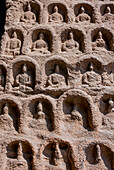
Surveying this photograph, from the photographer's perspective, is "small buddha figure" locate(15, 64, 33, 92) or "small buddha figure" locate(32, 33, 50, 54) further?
"small buddha figure" locate(32, 33, 50, 54)

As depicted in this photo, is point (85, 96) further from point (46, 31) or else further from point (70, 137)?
point (46, 31)

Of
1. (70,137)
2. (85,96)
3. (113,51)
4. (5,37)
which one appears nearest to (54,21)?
(5,37)

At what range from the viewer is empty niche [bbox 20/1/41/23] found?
2.26m

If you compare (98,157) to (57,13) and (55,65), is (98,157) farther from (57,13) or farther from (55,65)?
(57,13)

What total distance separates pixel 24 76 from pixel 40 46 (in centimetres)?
36

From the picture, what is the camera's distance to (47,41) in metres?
2.14

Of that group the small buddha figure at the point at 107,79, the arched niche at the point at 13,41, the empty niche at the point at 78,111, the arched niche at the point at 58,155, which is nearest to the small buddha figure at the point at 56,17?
the arched niche at the point at 13,41

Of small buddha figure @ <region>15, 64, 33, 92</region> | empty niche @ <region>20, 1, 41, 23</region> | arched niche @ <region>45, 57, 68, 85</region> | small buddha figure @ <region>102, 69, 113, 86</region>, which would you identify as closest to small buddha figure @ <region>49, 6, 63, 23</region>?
empty niche @ <region>20, 1, 41, 23</region>

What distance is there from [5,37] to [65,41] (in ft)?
1.92

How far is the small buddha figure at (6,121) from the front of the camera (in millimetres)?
1728

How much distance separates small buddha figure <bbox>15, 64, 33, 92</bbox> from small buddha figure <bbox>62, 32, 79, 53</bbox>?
1.39 ft

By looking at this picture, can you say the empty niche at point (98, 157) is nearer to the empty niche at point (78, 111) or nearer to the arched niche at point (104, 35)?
the empty niche at point (78, 111)

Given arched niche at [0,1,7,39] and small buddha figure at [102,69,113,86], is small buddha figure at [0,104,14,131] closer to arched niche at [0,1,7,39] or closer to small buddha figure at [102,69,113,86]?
small buddha figure at [102,69,113,86]

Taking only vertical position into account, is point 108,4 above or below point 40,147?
above
